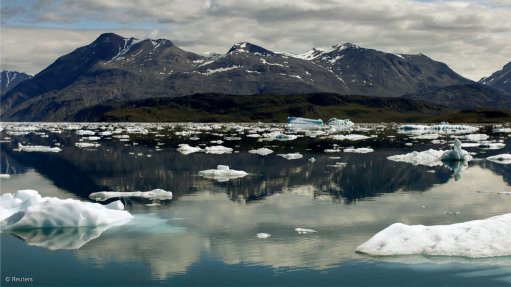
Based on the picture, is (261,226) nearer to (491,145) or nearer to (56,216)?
→ (56,216)

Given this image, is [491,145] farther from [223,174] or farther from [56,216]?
[56,216]

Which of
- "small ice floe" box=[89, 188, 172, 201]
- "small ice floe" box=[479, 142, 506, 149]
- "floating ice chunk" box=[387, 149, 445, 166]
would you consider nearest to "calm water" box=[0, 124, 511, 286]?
"small ice floe" box=[89, 188, 172, 201]

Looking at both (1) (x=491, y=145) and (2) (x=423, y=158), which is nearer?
(2) (x=423, y=158)

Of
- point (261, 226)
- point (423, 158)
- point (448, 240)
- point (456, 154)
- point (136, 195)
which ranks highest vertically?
point (456, 154)

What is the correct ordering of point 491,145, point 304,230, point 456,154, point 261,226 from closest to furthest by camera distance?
point 304,230
point 261,226
point 456,154
point 491,145

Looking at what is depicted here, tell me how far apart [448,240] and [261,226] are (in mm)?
8069

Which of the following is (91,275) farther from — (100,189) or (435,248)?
(100,189)

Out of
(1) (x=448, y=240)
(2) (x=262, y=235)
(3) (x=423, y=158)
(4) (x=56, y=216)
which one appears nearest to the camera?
(1) (x=448, y=240)

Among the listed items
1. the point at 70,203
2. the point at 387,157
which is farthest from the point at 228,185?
the point at 387,157

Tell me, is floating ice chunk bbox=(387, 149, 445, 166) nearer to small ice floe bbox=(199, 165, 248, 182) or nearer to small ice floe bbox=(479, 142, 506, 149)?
small ice floe bbox=(199, 165, 248, 182)

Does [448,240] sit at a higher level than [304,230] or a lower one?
higher

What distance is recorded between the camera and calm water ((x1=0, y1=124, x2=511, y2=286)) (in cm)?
1686

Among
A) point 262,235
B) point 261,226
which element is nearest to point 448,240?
point 262,235

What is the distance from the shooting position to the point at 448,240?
1856 cm
